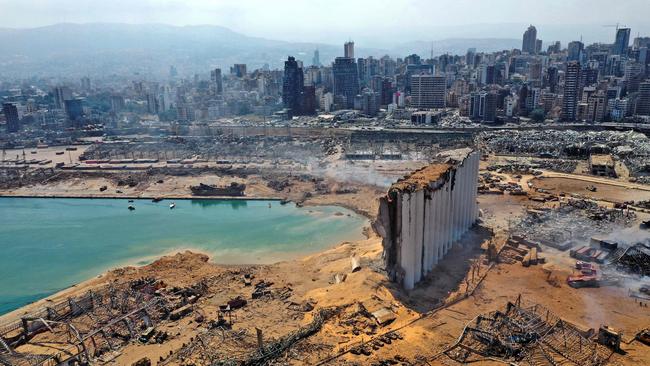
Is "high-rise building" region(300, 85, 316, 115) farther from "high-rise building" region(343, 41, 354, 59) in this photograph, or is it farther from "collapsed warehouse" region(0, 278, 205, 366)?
"collapsed warehouse" region(0, 278, 205, 366)

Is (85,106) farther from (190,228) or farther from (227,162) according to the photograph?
(190,228)

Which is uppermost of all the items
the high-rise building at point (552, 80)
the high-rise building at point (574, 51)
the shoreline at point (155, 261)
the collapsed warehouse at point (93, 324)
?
the high-rise building at point (574, 51)

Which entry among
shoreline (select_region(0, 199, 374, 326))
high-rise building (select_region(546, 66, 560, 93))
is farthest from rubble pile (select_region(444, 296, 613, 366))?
high-rise building (select_region(546, 66, 560, 93))

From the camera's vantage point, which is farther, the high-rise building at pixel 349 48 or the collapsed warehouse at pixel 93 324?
the high-rise building at pixel 349 48

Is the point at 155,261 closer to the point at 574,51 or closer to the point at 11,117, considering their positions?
the point at 11,117

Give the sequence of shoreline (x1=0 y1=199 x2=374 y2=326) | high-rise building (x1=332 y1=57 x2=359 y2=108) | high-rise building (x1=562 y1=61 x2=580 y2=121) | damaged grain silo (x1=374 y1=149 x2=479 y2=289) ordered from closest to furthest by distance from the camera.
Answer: damaged grain silo (x1=374 y1=149 x2=479 y2=289) < shoreline (x1=0 y1=199 x2=374 y2=326) < high-rise building (x1=562 y1=61 x2=580 y2=121) < high-rise building (x1=332 y1=57 x2=359 y2=108)

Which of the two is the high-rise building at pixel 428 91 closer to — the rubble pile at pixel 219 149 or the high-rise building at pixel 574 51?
the rubble pile at pixel 219 149

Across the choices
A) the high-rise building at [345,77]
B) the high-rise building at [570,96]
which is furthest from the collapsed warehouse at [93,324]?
the high-rise building at [345,77]
